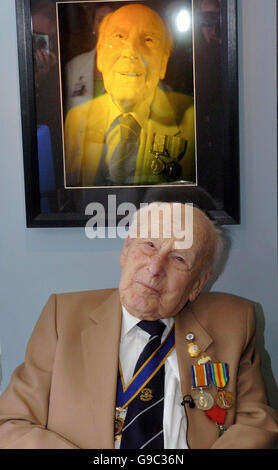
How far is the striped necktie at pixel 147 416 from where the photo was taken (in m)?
A: 1.20

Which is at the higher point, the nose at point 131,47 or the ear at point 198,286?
the nose at point 131,47

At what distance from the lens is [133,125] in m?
1.26

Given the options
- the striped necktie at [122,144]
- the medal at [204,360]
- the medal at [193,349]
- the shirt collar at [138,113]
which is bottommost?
the medal at [204,360]

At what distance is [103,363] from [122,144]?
510 mm

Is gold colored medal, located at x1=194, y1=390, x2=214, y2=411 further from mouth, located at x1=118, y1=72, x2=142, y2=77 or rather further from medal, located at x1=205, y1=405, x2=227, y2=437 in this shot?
mouth, located at x1=118, y1=72, x2=142, y2=77

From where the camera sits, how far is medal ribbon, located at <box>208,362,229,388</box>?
125cm

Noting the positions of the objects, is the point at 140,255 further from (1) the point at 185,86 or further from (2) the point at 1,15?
(2) the point at 1,15

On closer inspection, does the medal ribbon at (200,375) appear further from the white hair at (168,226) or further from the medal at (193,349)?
the white hair at (168,226)

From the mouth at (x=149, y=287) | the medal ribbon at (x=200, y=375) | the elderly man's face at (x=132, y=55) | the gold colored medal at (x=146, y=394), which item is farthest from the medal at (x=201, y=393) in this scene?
the elderly man's face at (x=132, y=55)

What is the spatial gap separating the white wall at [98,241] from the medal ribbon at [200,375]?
20cm

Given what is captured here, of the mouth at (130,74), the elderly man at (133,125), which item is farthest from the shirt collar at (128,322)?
the mouth at (130,74)

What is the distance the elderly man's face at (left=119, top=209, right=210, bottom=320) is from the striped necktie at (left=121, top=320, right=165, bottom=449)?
7 cm
